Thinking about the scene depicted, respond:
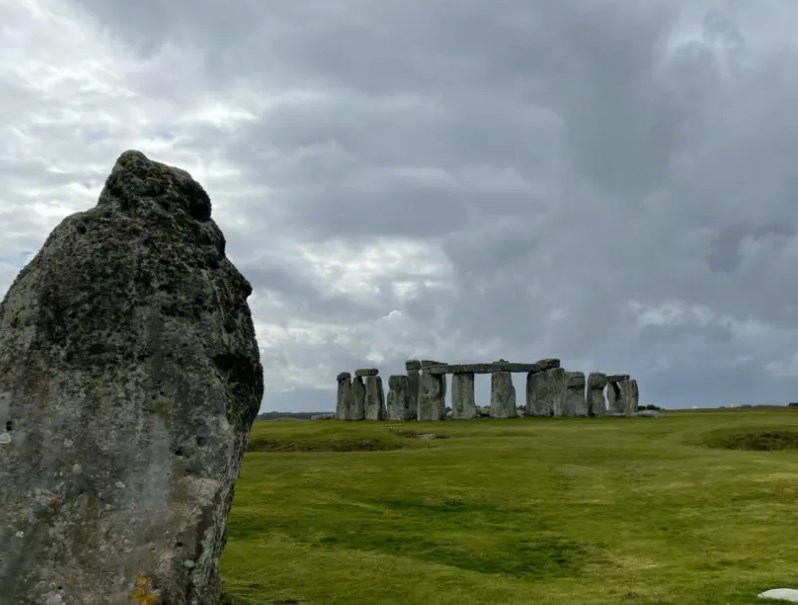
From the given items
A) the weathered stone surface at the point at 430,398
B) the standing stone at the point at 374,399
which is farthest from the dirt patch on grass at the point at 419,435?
the standing stone at the point at 374,399

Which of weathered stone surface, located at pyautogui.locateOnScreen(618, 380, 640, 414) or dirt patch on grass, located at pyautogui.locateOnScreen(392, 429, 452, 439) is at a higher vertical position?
weathered stone surface, located at pyautogui.locateOnScreen(618, 380, 640, 414)

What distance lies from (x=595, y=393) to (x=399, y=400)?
1282 cm

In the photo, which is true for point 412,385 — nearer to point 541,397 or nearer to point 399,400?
point 399,400

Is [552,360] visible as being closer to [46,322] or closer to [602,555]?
[602,555]

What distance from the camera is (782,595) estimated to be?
11.9 metres

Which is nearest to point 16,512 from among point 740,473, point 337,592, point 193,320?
point 193,320

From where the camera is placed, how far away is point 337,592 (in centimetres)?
1275

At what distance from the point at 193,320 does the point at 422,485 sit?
14.8m

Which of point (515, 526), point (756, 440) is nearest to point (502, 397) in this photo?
point (756, 440)

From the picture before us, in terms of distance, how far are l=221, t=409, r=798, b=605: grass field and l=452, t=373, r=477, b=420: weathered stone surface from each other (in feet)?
78.2

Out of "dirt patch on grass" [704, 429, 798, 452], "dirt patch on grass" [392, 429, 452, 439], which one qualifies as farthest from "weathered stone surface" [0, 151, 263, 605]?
"dirt patch on grass" [392, 429, 452, 439]

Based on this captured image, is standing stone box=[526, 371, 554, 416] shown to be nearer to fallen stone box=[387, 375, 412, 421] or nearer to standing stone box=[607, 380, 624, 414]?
standing stone box=[607, 380, 624, 414]

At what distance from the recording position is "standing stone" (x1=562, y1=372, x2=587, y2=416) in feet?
177

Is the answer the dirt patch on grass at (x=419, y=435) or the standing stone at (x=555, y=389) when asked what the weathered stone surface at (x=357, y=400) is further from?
the dirt patch on grass at (x=419, y=435)
